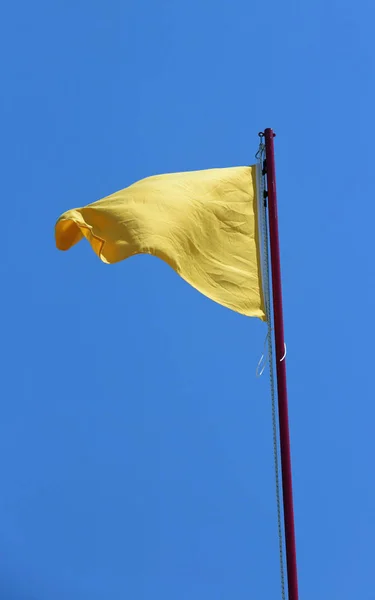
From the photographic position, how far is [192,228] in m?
7.39

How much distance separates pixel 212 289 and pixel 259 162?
139 centimetres

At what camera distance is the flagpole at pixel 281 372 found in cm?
674

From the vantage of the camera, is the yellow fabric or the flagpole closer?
the flagpole

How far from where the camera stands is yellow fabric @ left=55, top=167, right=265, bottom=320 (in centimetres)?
698

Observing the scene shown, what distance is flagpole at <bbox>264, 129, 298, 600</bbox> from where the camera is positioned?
22.1 ft

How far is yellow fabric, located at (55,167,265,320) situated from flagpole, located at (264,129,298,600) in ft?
0.90

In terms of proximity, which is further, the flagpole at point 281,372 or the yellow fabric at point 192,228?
the yellow fabric at point 192,228

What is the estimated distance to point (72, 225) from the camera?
23.3ft

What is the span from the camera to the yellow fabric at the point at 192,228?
275 inches

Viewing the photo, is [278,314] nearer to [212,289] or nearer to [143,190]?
[212,289]

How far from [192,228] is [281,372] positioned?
53.5 inches

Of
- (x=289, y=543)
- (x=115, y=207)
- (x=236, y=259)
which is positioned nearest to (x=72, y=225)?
(x=115, y=207)

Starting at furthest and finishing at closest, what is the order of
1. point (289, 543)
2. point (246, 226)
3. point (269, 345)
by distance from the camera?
1. point (246, 226)
2. point (269, 345)
3. point (289, 543)

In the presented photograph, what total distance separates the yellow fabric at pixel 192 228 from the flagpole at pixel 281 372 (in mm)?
276
